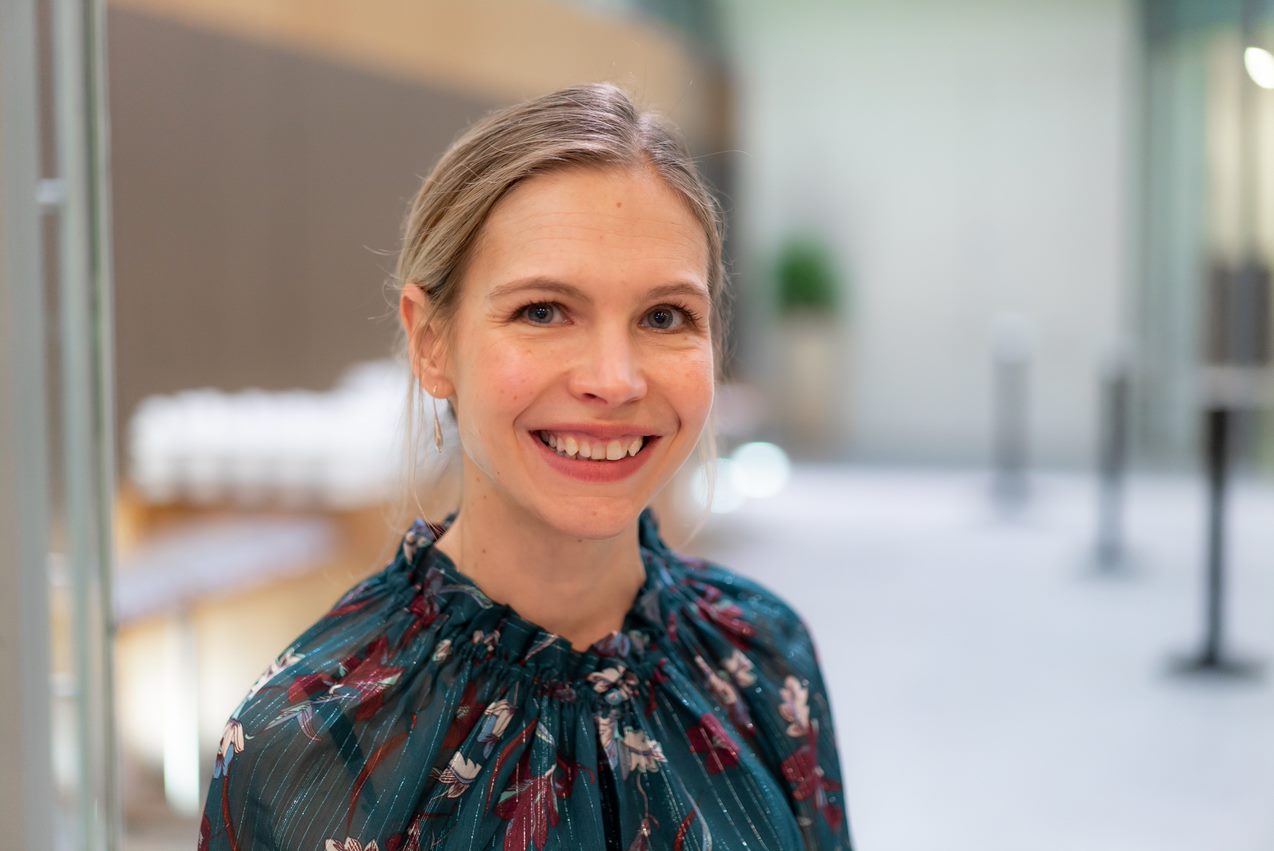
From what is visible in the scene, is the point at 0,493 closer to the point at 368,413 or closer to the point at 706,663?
the point at 706,663

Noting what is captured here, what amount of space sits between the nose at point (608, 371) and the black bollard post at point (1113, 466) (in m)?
2.63

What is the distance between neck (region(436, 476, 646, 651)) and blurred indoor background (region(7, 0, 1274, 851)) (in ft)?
1.66

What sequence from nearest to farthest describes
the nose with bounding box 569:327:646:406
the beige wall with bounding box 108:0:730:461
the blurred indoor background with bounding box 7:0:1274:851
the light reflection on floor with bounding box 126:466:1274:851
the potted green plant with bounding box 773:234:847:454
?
the nose with bounding box 569:327:646:406 < the beige wall with bounding box 108:0:730:461 < the blurred indoor background with bounding box 7:0:1274:851 < the light reflection on floor with bounding box 126:466:1274:851 < the potted green plant with bounding box 773:234:847:454

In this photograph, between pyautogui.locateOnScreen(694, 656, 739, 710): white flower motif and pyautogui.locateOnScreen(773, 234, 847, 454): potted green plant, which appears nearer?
pyautogui.locateOnScreen(694, 656, 739, 710): white flower motif

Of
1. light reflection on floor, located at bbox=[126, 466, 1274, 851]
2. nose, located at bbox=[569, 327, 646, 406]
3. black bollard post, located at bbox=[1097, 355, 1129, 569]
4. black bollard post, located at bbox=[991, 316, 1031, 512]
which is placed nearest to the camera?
nose, located at bbox=[569, 327, 646, 406]

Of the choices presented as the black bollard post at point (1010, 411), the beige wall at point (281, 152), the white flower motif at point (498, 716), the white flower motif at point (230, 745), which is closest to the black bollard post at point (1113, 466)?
the black bollard post at point (1010, 411)

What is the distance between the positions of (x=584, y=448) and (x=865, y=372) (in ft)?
10.6

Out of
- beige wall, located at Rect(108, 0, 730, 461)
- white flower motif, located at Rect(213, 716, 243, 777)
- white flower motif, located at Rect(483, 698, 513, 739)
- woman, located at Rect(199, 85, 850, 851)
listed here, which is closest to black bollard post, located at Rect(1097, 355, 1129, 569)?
beige wall, located at Rect(108, 0, 730, 461)

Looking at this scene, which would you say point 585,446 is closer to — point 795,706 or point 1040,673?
point 795,706

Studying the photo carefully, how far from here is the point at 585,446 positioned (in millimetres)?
862

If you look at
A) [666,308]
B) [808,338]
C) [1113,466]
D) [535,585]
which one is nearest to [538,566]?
[535,585]

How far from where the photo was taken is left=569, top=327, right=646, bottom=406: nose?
836 mm

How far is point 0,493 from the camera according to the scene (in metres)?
1.07

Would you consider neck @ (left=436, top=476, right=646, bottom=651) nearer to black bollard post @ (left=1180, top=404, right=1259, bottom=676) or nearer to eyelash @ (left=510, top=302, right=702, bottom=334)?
eyelash @ (left=510, top=302, right=702, bottom=334)
